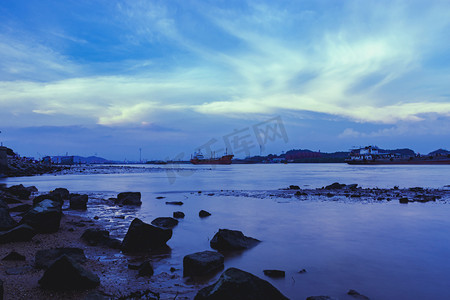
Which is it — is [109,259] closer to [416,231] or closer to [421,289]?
[421,289]

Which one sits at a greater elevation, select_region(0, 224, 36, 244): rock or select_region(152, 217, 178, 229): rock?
select_region(0, 224, 36, 244): rock

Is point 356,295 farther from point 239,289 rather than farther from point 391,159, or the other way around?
point 391,159

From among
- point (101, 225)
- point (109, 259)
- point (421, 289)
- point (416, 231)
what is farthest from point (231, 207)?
point (421, 289)

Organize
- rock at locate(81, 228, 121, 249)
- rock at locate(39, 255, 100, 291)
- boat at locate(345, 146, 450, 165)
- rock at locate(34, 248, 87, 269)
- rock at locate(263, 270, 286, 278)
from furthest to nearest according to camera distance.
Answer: boat at locate(345, 146, 450, 165) → rock at locate(81, 228, 121, 249) → rock at locate(263, 270, 286, 278) → rock at locate(34, 248, 87, 269) → rock at locate(39, 255, 100, 291)

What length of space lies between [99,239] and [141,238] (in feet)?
4.40

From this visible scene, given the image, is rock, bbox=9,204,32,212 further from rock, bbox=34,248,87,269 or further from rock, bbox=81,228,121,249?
rock, bbox=34,248,87,269

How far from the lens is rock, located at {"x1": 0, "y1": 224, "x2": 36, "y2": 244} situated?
6921 mm

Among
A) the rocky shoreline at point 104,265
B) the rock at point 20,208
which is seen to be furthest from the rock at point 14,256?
the rock at point 20,208

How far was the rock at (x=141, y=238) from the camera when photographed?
7.66m

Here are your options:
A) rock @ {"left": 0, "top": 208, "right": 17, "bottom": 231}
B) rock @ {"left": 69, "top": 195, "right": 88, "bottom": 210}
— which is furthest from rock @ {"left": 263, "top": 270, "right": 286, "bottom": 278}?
rock @ {"left": 69, "top": 195, "right": 88, "bottom": 210}

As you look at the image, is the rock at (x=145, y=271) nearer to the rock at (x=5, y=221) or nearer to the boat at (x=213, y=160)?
the rock at (x=5, y=221)

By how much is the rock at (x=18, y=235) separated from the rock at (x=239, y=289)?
16.9ft

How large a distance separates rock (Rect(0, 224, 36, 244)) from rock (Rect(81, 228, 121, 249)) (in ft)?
4.19

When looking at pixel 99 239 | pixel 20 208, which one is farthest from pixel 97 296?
pixel 20 208
